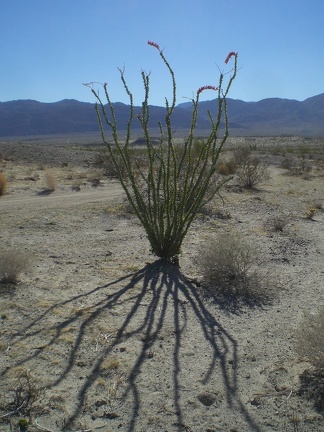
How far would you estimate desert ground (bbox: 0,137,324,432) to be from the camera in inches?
162

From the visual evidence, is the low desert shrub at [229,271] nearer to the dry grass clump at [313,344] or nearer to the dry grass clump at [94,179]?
the dry grass clump at [313,344]

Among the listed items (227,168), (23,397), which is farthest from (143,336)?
(227,168)

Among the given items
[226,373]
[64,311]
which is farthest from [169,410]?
[64,311]

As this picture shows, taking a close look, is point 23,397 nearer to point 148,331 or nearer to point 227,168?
point 148,331

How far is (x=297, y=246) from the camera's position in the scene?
9.56 meters

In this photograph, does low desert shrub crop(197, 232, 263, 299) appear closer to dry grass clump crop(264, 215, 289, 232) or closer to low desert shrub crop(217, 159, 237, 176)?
dry grass clump crop(264, 215, 289, 232)

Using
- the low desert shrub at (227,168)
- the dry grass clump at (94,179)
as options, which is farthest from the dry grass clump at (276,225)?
the low desert shrub at (227,168)

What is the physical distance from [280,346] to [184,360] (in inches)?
41.6

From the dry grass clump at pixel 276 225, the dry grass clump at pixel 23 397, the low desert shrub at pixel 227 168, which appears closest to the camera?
the dry grass clump at pixel 23 397

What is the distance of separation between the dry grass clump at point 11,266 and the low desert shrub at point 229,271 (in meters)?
2.47

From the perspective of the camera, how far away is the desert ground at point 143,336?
4113 millimetres

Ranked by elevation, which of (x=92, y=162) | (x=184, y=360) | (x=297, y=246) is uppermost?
(x=184, y=360)

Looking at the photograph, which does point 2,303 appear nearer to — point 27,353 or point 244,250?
point 27,353

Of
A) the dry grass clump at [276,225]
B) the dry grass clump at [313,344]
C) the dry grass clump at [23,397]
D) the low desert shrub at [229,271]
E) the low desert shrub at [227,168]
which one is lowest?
the low desert shrub at [227,168]
